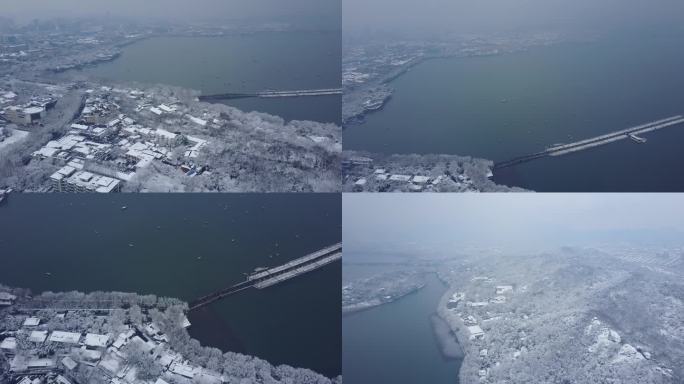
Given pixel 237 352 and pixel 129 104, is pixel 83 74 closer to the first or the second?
pixel 129 104

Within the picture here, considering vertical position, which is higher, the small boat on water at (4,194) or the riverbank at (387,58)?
the riverbank at (387,58)

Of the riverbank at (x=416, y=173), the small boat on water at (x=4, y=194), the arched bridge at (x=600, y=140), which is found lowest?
the small boat on water at (x=4, y=194)

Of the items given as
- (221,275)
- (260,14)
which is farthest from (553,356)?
(260,14)

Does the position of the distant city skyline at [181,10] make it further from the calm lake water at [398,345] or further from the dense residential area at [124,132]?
the calm lake water at [398,345]

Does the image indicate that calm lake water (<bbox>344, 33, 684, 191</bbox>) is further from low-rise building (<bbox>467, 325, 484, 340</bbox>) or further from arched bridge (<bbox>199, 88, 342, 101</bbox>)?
low-rise building (<bbox>467, 325, 484, 340</bbox>)

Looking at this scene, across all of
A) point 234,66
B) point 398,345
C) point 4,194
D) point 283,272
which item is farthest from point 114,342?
point 234,66

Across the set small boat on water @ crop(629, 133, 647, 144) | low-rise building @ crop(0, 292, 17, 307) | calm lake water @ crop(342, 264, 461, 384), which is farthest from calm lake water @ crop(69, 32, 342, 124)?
small boat on water @ crop(629, 133, 647, 144)

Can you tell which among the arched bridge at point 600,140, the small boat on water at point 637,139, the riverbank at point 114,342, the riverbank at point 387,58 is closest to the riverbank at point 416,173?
the arched bridge at point 600,140
